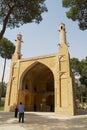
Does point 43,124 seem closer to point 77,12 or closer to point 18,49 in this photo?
point 77,12

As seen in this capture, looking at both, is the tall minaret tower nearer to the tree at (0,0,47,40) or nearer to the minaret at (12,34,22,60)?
the minaret at (12,34,22,60)

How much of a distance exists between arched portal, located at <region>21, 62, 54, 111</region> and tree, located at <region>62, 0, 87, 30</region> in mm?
13069

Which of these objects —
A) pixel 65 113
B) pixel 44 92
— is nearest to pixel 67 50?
pixel 65 113

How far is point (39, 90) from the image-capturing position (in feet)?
102

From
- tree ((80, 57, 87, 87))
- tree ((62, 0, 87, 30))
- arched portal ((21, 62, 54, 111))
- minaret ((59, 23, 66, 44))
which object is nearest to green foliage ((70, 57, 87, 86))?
tree ((80, 57, 87, 87))

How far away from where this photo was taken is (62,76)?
872 inches

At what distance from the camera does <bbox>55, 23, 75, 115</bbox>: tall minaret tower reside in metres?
20.5

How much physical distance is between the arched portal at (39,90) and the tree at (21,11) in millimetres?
12118

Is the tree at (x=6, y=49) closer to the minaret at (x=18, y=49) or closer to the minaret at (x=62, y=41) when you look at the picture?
the minaret at (x=18, y=49)

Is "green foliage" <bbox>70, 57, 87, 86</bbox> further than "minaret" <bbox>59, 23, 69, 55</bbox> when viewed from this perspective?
Yes

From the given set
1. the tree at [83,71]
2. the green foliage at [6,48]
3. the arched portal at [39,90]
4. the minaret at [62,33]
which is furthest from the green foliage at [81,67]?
the green foliage at [6,48]

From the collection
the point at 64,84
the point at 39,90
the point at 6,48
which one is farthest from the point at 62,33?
the point at 6,48

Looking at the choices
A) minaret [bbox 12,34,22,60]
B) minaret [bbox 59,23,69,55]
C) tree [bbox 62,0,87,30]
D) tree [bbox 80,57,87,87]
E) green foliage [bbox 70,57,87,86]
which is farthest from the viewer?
green foliage [bbox 70,57,87,86]

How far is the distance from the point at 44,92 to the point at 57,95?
355 inches
